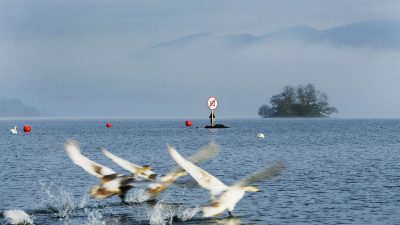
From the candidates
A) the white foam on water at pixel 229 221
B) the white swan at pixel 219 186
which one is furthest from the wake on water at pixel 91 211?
the white swan at pixel 219 186


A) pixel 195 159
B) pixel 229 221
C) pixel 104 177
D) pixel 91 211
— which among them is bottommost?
pixel 229 221

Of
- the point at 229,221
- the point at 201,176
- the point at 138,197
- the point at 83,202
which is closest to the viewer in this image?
the point at 201,176

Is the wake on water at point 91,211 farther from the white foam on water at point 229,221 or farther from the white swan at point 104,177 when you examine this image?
the white swan at point 104,177

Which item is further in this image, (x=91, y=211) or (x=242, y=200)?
(x=242, y=200)

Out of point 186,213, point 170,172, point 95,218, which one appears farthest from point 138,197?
point 170,172

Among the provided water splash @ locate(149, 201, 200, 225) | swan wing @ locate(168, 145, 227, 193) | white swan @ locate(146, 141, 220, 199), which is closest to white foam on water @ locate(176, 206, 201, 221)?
water splash @ locate(149, 201, 200, 225)

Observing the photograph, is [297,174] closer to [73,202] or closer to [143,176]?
[73,202]

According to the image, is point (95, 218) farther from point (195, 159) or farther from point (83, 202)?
point (195, 159)

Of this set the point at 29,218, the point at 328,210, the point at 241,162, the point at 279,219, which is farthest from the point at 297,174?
the point at 29,218

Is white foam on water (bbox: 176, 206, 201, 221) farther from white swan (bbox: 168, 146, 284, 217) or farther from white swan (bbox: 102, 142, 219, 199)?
white swan (bbox: 168, 146, 284, 217)

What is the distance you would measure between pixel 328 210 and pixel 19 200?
17773mm

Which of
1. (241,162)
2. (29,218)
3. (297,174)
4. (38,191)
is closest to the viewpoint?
(29,218)

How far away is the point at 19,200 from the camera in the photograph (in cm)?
4409

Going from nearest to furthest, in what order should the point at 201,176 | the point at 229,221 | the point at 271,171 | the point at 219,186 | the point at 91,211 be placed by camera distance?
the point at 271,171, the point at 201,176, the point at 219,186, the point at 229,221, the point at 91,211
